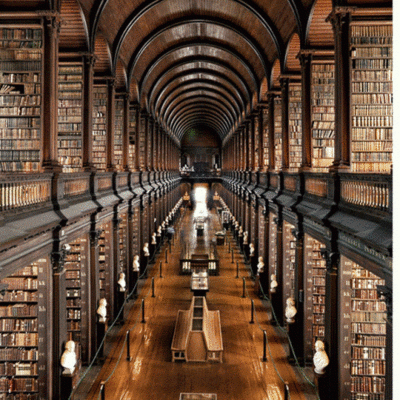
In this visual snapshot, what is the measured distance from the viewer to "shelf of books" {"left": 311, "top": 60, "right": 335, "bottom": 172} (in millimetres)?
10477

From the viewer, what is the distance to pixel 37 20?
7.50 m

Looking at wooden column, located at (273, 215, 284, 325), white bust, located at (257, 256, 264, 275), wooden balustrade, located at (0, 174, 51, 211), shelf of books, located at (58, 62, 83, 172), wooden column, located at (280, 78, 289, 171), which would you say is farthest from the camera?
white bust, located at (257, 256, 264, 275)

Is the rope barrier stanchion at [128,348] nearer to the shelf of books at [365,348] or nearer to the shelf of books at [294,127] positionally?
the shelf of books at [365,348]

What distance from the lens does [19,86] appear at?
27.8 ft

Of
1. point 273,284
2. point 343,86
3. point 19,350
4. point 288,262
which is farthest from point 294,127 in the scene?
point 19,350

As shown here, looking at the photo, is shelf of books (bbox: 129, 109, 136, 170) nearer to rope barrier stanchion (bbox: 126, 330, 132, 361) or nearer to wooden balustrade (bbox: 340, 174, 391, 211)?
rope barrier stanchion (bbox: 126, 330, 132, 361)

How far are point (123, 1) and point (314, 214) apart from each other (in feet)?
29.1

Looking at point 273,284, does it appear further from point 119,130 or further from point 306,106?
point 119,130

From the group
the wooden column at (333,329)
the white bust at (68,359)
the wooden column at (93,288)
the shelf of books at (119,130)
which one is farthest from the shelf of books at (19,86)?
the shelf of books at (119,130)

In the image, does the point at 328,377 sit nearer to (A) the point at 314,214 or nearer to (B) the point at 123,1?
(A) the point at 314,214

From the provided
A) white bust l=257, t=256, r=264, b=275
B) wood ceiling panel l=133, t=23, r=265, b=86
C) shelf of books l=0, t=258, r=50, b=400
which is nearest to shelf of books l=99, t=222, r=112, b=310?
shelf of books l=0, t=258, r=50, b=400

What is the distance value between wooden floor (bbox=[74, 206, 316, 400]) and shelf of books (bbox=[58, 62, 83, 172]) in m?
5.04

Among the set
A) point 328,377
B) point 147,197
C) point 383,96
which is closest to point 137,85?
point 147,197

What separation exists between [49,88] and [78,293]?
484 cm
